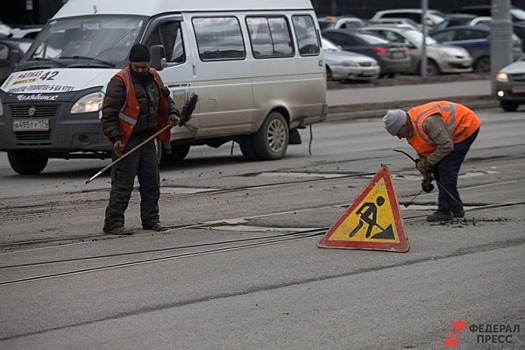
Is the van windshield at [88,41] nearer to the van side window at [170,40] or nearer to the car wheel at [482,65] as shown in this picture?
the van side window at [170,40]

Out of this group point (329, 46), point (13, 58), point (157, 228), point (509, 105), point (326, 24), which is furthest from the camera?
point (326, 24)

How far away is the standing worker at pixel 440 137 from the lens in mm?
9867

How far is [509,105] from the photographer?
2572 cm

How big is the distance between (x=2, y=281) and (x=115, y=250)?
1.33m

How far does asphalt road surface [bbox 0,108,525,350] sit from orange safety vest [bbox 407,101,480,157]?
720mm

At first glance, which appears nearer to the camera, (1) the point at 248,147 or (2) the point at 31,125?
(2) the point at 31,125

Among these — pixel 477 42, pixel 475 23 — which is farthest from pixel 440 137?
pixel 475 23

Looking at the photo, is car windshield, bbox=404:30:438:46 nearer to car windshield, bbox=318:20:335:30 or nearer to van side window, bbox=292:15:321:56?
car windshield, bbox=318:20:335:30

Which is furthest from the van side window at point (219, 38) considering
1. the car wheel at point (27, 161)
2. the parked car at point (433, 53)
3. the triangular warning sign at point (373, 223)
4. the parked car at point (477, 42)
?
the parked car at point (477, 42)

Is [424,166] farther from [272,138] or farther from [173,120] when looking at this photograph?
[272,138]

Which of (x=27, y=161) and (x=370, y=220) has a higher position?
(x=370, y=220)

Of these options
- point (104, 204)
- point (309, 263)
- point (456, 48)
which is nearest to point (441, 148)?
point (309, 263)

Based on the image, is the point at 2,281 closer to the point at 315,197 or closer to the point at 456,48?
the point at 315,197

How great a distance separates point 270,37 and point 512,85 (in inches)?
389
